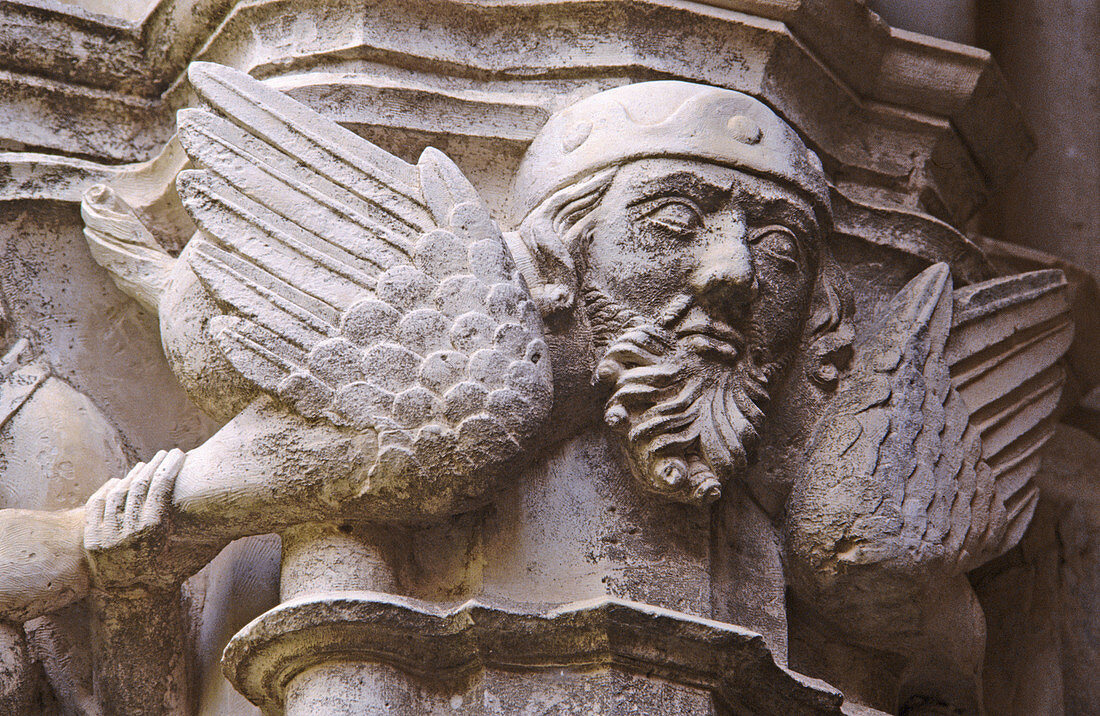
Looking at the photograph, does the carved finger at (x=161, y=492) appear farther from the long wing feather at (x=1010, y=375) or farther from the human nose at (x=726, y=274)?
the long wing feather at (x=1010, y=375)

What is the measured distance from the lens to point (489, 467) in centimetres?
180

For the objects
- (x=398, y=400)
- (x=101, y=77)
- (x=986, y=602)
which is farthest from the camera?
(x=986, y=602)

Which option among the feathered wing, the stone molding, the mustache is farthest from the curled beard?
the stone molding

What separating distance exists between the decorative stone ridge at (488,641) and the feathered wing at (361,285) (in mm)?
193

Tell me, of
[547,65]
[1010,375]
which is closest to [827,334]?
[1010,375]

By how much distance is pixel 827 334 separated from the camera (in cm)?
218

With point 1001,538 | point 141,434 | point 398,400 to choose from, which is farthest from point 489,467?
point 1001,538

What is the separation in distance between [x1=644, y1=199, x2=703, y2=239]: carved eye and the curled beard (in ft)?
0.33

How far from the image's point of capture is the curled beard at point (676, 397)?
1894 millimetres

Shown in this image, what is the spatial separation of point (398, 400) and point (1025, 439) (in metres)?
1.26

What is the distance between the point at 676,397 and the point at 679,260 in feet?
0.66

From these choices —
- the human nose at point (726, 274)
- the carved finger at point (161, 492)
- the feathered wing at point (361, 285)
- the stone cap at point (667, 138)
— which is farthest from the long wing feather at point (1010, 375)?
the carved finger at point (161, 492)

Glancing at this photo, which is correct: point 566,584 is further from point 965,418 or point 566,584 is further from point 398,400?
point 965,418

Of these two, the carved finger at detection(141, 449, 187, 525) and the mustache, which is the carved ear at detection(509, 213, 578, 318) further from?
the carved finger at detection(141, 449, 187, 525)
